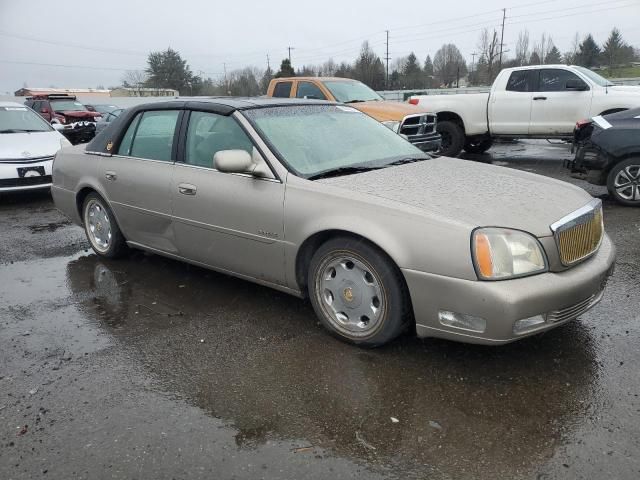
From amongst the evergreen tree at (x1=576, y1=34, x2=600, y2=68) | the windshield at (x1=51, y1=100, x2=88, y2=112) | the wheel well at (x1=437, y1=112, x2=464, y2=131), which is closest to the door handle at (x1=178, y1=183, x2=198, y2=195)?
the wheel well at (x1=437, y1=112, x2=464, y2=131)

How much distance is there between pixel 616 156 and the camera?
23.0 feet

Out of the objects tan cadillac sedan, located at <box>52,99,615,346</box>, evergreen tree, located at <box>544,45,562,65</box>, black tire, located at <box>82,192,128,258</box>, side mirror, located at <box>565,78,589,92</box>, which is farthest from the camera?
evergreen tree, located at <box>544,45,562,65</box>

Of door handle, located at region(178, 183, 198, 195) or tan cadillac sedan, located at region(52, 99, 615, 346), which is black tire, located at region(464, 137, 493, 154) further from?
door handle, located at region(178, 183, 198, 195)

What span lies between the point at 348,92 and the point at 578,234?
8102 millimetres

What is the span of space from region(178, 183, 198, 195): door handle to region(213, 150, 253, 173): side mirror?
556mm

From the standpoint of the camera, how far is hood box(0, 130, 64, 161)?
8.54 m

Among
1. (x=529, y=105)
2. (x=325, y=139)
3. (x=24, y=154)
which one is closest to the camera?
(x=325, y=139)

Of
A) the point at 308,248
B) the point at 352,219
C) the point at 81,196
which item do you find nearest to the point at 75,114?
the point at 81,196

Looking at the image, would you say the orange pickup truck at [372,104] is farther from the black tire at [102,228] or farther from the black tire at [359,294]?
the black tire at [359,294]

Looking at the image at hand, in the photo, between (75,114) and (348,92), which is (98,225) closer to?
(348,92)

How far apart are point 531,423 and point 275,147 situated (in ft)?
7.92

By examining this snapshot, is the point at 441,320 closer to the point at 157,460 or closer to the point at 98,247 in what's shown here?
Result: the point at 157,460

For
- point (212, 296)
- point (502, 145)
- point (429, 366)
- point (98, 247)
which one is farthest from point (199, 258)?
point (502, 145)

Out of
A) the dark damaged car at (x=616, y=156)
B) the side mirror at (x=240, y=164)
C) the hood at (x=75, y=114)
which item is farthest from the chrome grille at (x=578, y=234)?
the hood at (x=75, y=114)
